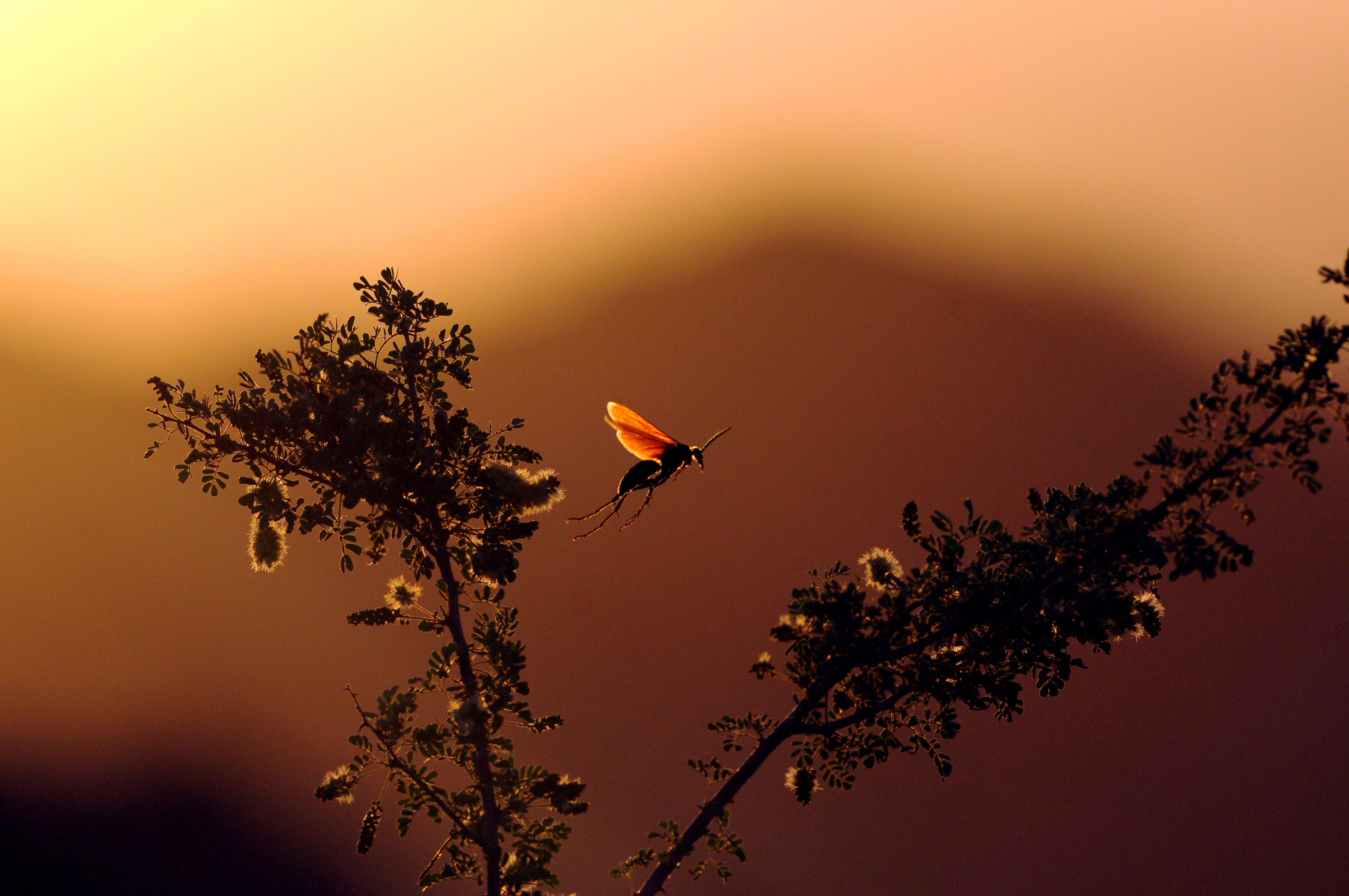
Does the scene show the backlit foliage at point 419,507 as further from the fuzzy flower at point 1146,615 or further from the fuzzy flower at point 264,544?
the fuzzy flower at point 1146,615

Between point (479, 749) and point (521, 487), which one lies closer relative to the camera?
point (479, 749)

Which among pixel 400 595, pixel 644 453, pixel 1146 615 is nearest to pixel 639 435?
pixel 644 453

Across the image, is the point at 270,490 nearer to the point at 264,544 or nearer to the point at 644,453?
the point at 264,544

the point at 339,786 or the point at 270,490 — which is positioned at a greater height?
the point at 270,490

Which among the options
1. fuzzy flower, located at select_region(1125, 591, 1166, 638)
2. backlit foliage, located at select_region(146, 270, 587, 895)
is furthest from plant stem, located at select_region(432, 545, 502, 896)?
fuzzy flower, located at select_region(1125, 591, 1166, 638)

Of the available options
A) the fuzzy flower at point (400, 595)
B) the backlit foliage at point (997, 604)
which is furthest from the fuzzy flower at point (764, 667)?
the fuzzy flower at point (400, 595)

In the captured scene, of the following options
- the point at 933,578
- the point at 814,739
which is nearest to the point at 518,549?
the point at 814,739

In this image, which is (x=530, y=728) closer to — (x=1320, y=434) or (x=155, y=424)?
(x=155, y=424)

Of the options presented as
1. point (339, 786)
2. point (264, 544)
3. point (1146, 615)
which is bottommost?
point (339, 786)
